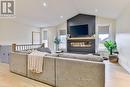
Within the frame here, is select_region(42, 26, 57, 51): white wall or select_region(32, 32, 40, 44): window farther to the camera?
select_region(42, 26, 57, 51): white wall

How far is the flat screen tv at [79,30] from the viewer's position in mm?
9977

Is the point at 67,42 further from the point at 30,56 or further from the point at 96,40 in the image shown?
the point at 30,56

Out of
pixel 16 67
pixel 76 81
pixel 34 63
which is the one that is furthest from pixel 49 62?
pixel 16 67

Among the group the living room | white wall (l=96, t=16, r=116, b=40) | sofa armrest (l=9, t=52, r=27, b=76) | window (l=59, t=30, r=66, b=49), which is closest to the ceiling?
the living room

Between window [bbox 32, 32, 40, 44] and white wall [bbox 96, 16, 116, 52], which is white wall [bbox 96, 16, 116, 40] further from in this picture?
window [bbox 32, 32, 40, 44]

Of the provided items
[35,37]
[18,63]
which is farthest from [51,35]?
[18,63]

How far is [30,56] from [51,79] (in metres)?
1.09

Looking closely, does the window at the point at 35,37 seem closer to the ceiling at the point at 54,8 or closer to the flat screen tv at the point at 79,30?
the ceiling at the point at 54,8

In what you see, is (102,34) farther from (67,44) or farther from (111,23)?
(67,44)

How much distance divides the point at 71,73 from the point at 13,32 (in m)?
7.56

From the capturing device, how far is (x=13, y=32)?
9.89 m

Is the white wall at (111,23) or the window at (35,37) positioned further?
the window at (35,37)

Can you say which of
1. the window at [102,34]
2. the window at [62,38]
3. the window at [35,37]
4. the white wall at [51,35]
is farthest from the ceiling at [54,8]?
the white wall at [51,35]

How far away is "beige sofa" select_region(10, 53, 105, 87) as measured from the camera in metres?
2.98
